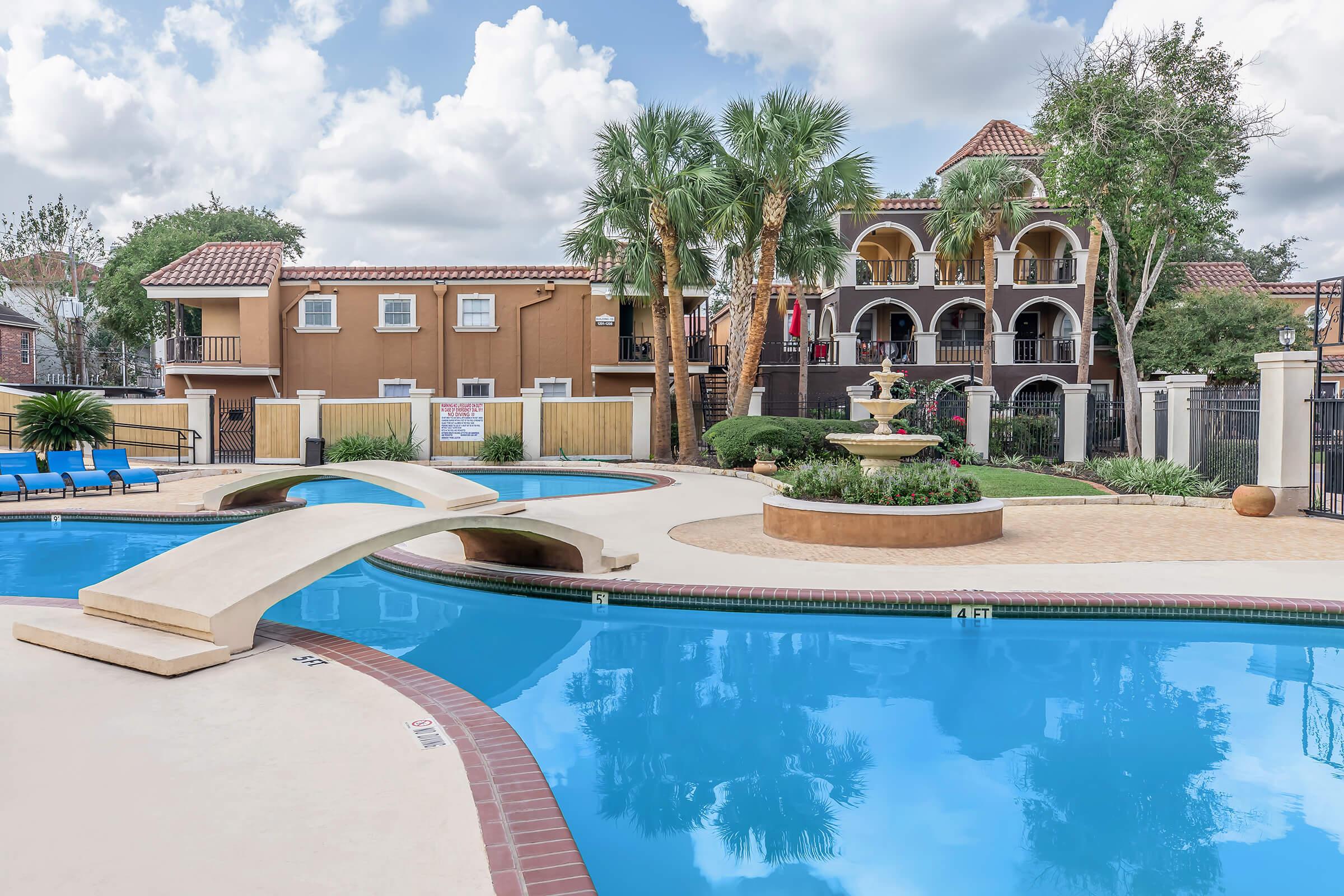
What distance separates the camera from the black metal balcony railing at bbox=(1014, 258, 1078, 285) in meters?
32.2

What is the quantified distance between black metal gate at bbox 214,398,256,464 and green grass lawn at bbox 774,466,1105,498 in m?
14.7

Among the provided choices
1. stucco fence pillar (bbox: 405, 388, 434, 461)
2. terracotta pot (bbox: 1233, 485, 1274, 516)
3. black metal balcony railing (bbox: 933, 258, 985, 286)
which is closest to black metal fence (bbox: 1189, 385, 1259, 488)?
terracotta pot (bbox: 1233, 485, 1274, 516)

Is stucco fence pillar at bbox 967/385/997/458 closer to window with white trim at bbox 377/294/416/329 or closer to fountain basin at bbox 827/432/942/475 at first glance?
fountain basin at bbox 827/432/942/475

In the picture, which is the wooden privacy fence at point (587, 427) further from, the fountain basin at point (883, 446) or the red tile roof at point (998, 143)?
the red tile roof at point (998, 143)

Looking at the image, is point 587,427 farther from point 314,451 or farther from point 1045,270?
point 1045,270

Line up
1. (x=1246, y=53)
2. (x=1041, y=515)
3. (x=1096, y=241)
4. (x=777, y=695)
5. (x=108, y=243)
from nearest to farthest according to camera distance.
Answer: (x=777, y=695) → (x=1041, y=515) → (x=1246, y=53) → (x=1096, y=241) → (x=108, y=243)

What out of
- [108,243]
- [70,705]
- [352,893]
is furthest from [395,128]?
[108,243]

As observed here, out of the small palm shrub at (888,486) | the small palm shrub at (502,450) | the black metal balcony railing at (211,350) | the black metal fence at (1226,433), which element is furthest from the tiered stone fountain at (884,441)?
the black metal balcony railing at (211,350)

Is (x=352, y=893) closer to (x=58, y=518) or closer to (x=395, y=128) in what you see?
(x=58, y=518)

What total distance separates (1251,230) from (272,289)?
41.7m

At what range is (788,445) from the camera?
1941 centimetres

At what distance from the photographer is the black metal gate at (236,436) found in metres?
23.1

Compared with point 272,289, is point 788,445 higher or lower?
lower

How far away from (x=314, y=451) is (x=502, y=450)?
482 centimetres
